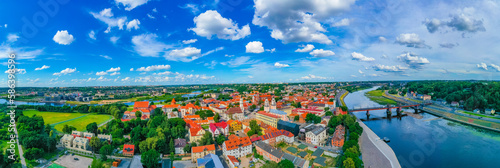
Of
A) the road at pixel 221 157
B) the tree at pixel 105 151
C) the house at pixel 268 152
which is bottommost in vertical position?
the road at pixel 221 157

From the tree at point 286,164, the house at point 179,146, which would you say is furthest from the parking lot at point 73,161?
the tree at point 286,164

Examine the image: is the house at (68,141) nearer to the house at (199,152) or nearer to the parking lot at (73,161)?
the parking lot at (73,161)

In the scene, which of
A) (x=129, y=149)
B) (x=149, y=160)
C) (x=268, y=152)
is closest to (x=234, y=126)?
(x=268, y=152)

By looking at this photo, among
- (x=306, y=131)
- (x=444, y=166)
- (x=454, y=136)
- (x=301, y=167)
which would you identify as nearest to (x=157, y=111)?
(x=306, y=131)

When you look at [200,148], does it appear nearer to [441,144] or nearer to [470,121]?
[441,144]

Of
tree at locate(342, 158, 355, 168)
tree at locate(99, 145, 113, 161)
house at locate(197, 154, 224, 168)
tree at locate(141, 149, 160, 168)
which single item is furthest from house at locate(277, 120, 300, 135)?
tree at locate(99, 145, 113, 161)

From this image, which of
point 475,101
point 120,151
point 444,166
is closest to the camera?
point 444,166

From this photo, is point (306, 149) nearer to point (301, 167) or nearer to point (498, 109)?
point (301, 167)
